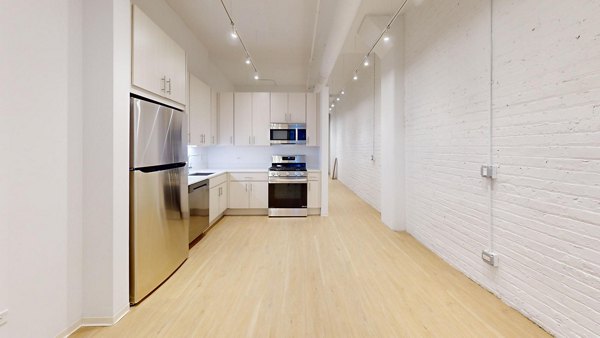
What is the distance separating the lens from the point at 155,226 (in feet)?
8.36

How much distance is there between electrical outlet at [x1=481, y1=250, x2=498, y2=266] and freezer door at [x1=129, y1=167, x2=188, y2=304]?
313 centimetres

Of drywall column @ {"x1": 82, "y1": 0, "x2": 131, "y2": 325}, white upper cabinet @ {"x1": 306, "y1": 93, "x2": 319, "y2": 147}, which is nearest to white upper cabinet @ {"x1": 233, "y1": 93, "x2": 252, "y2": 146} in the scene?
white upper cabinet @ {"x1": 306, "y1": 93, "x2": 319, "y2": 147}

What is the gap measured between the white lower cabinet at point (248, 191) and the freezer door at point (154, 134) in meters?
2.52

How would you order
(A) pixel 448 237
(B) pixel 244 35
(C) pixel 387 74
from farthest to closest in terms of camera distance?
(B) pixel 244 35 → (C) pixel 387 74 → (A) pixel 448 237

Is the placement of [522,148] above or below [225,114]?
below

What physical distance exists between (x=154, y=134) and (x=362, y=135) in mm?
6038

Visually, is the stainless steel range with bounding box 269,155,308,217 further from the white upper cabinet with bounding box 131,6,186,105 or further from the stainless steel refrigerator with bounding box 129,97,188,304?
the white upper cabinet with bounding box 131,6,186,105

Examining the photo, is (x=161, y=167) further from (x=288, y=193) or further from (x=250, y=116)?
(x=250, y=116)

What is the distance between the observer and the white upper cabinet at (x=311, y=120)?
5852 millimetres

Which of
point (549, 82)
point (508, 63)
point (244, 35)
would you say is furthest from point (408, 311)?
point (244, 35)

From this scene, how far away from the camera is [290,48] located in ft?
18.5

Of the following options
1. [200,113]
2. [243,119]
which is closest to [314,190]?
[243,119]

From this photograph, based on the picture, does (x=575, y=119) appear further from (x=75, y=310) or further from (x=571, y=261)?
(x=75, y=310)

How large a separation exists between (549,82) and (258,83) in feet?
22.5
